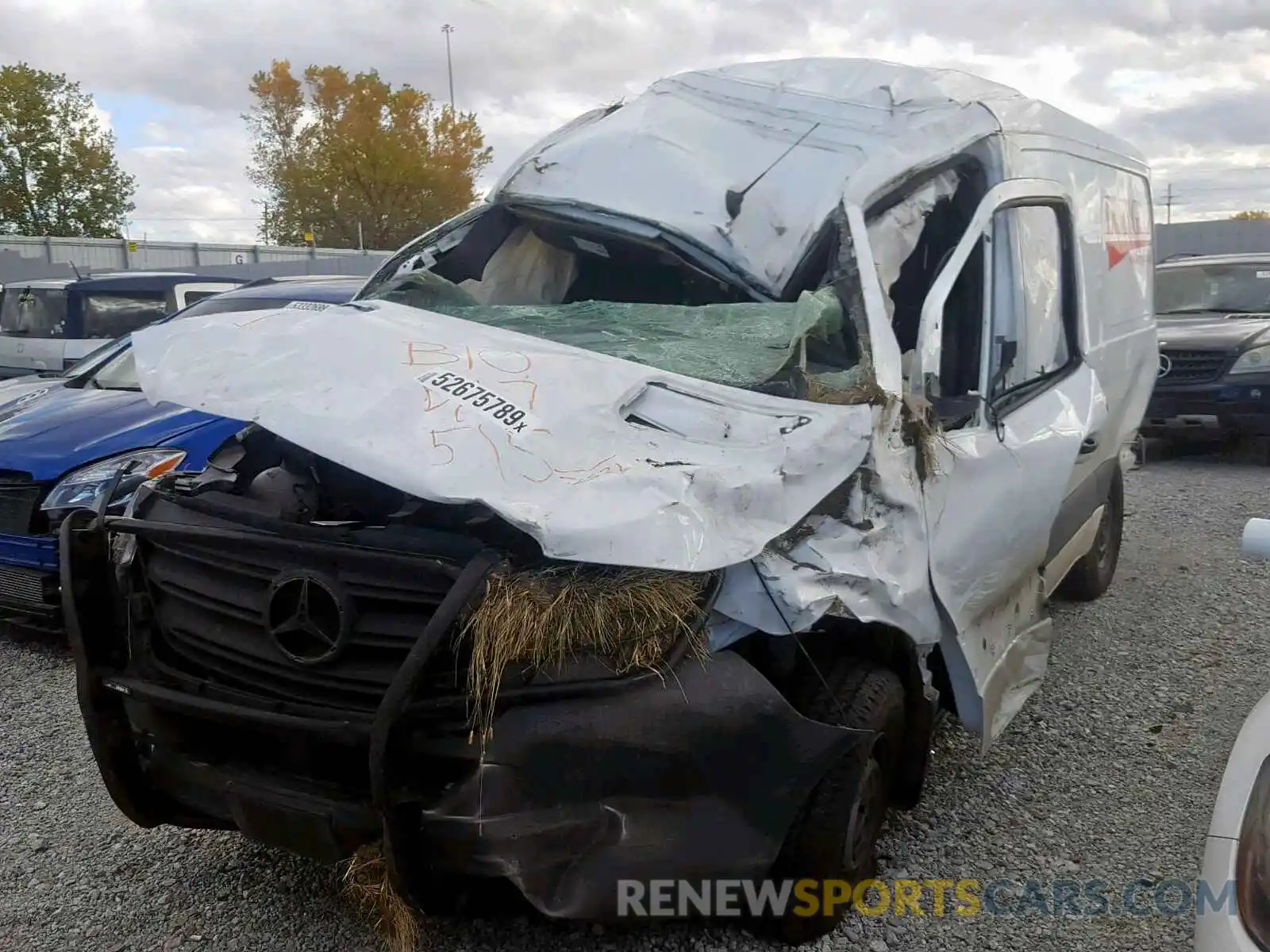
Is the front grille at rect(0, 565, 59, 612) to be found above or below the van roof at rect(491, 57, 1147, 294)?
below

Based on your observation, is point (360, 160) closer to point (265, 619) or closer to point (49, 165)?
point (49, 165)

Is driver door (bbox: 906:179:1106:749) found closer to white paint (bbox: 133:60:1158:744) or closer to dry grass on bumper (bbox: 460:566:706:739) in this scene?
white paint (bbox: 133:60:1158:744)

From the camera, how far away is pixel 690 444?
2523 millimetres

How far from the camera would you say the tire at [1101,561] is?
17.2ft

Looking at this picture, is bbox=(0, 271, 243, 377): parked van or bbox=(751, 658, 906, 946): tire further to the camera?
bbox=(0, 271, 243, 377): parked van

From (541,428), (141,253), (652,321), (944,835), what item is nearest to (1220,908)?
(944,835)

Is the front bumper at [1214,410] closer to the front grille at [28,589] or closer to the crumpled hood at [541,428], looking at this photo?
the crumpled hood at [541,428]

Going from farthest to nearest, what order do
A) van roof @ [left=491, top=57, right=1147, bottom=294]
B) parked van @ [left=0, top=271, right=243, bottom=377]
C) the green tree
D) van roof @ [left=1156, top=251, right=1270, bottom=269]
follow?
the green tree < van roof @ [left=1156, top=251, right=1270, bottom=269] < parked van @ [left=0, top=271, right=243, bottom=377] < van roof @ [left=491, top=57, right=1147, bottom=294]

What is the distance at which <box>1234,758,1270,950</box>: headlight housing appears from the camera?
5.37 feet

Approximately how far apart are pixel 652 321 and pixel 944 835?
70.4 inches

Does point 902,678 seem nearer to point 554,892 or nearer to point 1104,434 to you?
point 554,892

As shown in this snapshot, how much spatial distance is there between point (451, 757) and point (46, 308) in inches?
426

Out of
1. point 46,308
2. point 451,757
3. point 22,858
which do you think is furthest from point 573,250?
Answer: point 46,308

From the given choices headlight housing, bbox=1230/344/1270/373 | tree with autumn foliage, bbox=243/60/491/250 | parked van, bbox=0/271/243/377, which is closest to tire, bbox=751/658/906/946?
headlight housing, bbox=1230/344/1270/373
